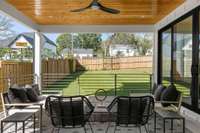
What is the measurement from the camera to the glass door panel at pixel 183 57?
5.58 meters

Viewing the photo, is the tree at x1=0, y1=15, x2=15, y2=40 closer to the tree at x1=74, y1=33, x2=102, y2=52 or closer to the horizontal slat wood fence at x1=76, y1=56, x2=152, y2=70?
the horizontal slat wood fence at x1=76, y1=56, x2=152, y2=70

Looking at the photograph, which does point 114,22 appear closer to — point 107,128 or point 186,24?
point 186,24

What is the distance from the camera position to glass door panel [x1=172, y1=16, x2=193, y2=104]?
18.3ft

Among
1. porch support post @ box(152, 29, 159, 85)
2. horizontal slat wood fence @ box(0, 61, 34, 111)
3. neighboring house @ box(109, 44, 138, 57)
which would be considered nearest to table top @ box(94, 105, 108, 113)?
horizontal slat wood fence @ box(0, 61, 34, 111)

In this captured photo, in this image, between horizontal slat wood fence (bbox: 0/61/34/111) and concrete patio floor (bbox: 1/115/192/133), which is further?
horizontal slat wood fence (bbox: 0/61/34/111)

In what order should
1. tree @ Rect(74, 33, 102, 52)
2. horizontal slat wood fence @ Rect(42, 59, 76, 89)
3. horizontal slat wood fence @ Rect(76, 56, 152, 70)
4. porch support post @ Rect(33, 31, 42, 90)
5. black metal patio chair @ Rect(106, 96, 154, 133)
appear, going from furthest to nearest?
tree @ Rect(74, 33, 102, 52) < horizontal slat wood fence @ Rect(76, 56, 152, 70) < horizontal slat wood fence @ Rect(42, 59, 76, 89) < porch support post @ Rect(33, 31, 42, 90) < black metal patio chair @ Rect(106, 96, 154, 133)

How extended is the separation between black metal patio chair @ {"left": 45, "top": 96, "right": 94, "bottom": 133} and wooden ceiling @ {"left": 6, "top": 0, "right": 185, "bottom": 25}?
254 centimetres

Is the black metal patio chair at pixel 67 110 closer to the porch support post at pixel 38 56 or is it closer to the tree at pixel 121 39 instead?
the porch support post at pixel 38 56

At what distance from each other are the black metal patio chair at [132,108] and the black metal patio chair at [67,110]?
0.43 m

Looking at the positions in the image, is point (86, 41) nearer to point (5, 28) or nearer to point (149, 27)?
point (5, 28)

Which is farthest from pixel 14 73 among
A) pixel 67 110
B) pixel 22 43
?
pixel 67 110

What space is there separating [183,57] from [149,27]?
306 cm

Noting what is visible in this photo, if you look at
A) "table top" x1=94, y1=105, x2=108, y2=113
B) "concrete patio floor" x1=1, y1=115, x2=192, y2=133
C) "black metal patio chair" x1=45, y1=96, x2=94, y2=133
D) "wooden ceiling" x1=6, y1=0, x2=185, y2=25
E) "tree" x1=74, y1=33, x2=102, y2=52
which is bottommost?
"concrete patio floor" x1=1, y1=115, x2=192, y2=133

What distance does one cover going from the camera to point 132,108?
399 cm
